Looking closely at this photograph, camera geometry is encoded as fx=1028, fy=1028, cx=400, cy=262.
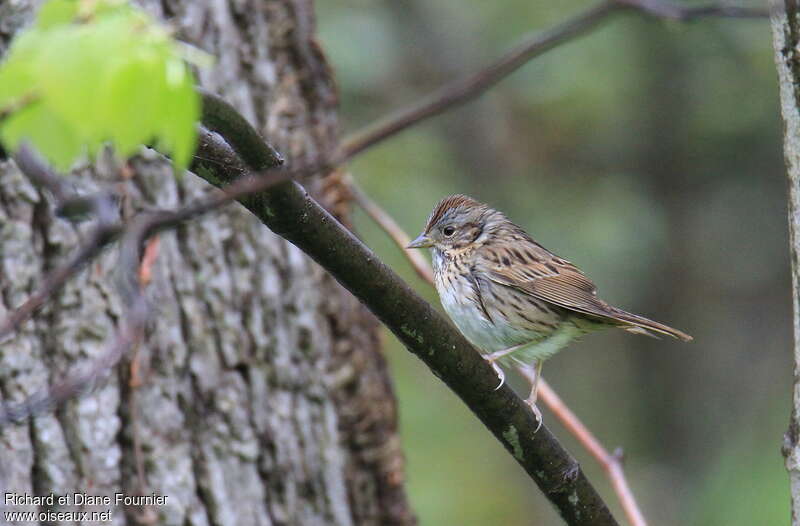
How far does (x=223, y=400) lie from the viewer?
4348 millimetres

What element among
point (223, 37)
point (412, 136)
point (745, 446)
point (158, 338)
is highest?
point (412, 136)

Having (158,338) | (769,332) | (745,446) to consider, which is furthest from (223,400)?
(769,332)

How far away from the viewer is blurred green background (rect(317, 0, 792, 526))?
8.34m

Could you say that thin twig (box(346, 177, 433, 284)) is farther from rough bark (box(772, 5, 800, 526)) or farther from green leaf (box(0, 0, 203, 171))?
green leaf (box(0, 0, 203, 171))

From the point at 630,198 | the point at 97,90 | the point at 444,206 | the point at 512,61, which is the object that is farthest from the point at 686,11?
the point at 630,198

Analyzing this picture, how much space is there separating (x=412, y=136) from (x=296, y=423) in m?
5.63

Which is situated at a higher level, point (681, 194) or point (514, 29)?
point (514, 29)

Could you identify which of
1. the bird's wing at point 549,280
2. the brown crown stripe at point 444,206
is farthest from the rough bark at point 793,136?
the brown crown stripe at point 444,206

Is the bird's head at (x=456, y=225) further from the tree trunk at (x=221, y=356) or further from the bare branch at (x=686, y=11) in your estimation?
the bare branch at (x=686, y=11)

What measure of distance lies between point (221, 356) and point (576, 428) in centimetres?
154

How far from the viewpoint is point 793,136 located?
260 centimetres

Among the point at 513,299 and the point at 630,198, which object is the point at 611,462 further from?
the point at 630,198

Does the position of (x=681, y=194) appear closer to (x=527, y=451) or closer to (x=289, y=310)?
(x=289, y=310)

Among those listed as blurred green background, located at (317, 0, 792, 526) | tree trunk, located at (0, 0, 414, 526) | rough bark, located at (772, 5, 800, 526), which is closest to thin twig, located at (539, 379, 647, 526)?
tree trunk, located at (0, 0, 414, 526)
